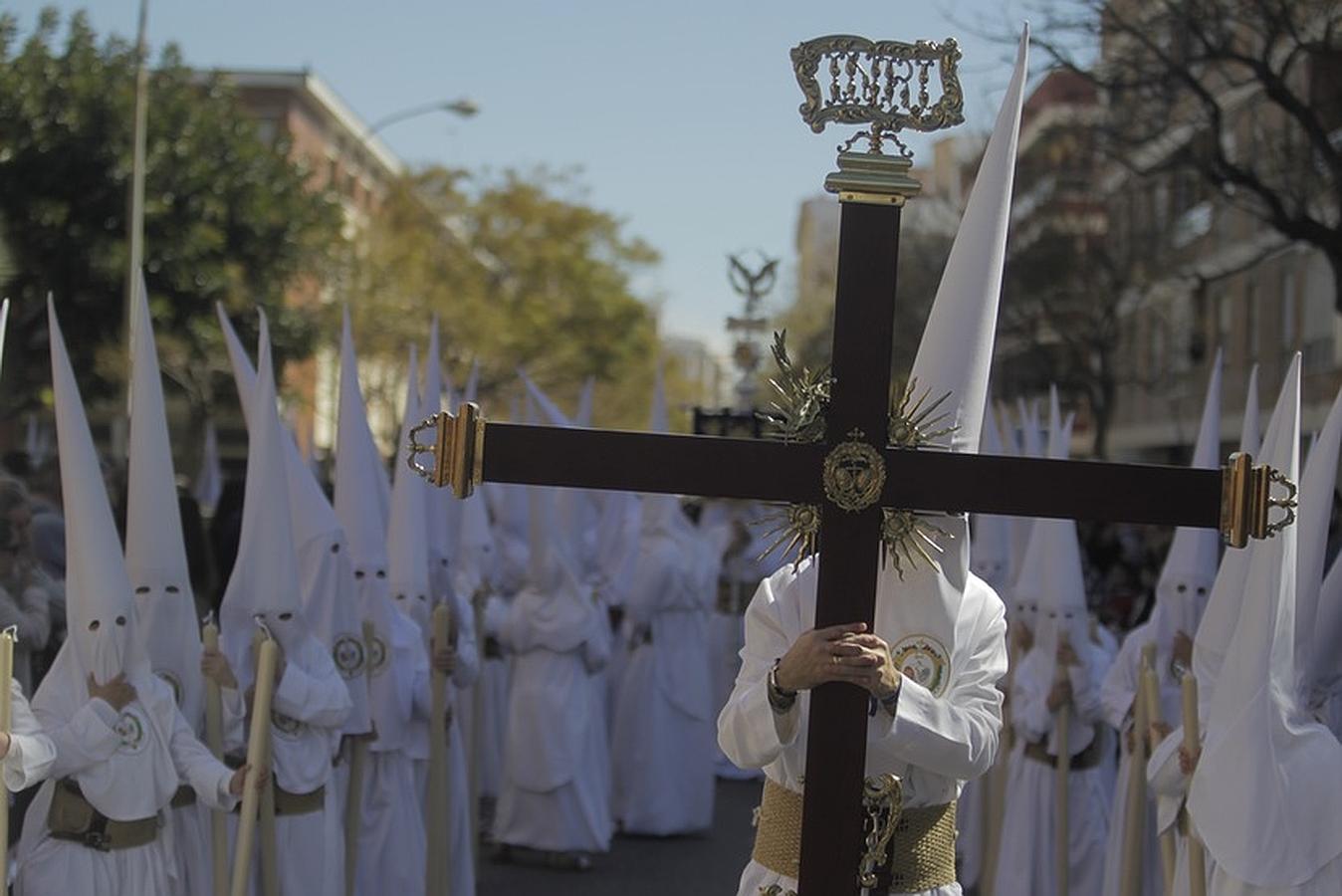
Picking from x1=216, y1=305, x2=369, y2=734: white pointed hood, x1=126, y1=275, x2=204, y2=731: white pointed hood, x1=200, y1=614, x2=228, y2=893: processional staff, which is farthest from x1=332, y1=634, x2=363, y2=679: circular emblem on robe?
x1=126, y1=275, x2=204, y2=731: white pointed hood

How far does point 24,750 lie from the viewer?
20.6 feet

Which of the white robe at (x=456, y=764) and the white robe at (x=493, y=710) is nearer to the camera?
the white robe at (x=456, y=764)

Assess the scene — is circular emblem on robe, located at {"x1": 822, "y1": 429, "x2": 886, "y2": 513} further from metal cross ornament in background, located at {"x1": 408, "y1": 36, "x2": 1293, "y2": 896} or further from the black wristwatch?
the black wristwatch

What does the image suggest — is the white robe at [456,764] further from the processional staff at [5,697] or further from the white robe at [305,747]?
the processional staff at [5,697]

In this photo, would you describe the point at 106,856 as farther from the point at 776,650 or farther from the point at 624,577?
the point at 624,577

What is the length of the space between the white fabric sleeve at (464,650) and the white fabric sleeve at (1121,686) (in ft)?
10.4

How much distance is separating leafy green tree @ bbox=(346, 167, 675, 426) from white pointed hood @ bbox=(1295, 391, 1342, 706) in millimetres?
35758

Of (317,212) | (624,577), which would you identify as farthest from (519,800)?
(317,212)

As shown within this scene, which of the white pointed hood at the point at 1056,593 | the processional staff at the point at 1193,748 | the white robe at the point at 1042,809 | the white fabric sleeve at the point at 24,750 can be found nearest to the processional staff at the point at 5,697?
the white fabric sleeve at the point at 24,750

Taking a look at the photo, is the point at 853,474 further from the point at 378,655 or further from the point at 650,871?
the point at 650,871

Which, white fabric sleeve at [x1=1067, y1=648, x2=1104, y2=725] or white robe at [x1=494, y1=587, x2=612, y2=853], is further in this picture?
white robe at [x1=494, y1=587, x2=612, y2=853]

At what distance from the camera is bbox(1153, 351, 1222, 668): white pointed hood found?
29.3 feet

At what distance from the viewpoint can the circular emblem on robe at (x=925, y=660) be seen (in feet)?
15.9

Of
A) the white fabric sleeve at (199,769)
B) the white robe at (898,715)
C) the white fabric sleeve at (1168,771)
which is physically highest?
the white robe at (898,715)
